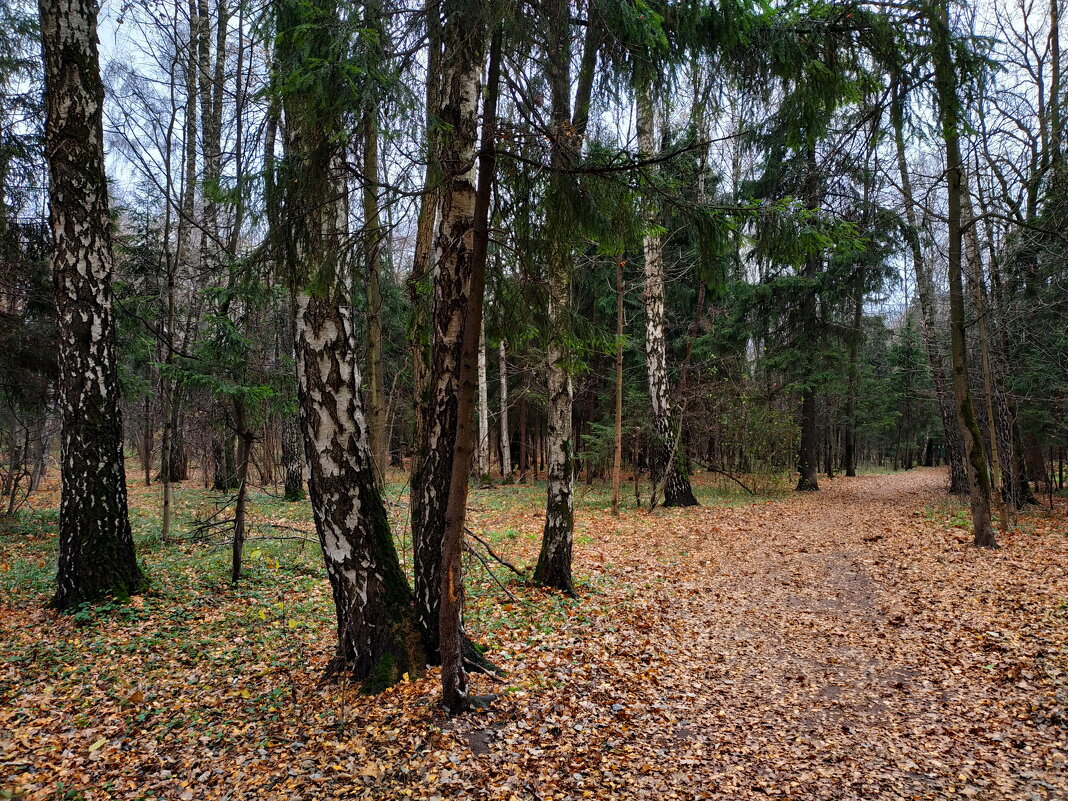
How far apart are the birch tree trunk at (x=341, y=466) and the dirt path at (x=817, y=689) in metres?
0.94

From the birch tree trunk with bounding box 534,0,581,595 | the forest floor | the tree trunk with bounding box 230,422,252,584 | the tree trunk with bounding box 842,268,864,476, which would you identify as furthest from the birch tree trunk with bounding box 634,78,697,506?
the tree trunk with bounding box 230,422,252,584

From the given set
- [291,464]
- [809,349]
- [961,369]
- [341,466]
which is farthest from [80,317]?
[809,349]

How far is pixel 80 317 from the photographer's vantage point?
5539mm

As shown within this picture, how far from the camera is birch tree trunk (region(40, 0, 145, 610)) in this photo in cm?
550

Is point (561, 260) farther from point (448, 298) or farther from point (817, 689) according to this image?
point (817, 689)

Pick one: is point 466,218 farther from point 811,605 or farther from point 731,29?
point 811,605

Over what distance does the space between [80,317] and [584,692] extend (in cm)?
602

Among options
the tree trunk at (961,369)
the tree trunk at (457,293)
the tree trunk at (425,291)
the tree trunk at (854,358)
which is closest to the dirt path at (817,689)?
the tree trunk at (961,369)

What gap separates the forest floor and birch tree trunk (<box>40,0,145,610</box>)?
62 cm

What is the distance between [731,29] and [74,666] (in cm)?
710

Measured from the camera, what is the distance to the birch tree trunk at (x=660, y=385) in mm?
12398

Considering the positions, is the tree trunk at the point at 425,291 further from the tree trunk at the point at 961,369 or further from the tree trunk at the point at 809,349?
the tree trunk at the point at 809,349

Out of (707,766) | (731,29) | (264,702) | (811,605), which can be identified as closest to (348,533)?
(264,702)

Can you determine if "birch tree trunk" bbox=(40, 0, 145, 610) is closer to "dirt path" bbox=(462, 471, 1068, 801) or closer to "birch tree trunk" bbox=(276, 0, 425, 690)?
"birch tree trunk" bbox=(276, 0, 425, 690)
